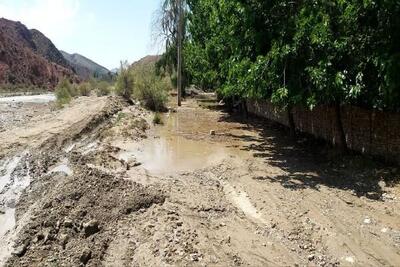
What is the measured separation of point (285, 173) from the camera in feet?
38.4

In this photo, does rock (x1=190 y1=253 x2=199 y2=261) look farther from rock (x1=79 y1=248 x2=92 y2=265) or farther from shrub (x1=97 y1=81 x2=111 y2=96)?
shrub (x1=97 y1=81 x2=111 y2=96)

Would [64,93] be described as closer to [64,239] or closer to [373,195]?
[64,239]

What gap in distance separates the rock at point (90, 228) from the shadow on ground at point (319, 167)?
4.21m

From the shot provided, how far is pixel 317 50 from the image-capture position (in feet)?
37.7

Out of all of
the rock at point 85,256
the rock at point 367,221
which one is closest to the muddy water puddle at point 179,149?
the rock at point 85,256

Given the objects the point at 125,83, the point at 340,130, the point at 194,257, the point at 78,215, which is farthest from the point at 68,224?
the point at 125,83

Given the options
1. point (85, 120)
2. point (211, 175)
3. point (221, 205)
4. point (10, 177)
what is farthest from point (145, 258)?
point (85, 120)

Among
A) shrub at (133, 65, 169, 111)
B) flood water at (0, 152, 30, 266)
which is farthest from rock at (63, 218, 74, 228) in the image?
shrub at (133, 65, 169, 111)

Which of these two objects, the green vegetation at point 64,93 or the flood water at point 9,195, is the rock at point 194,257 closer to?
the flood water at point 9,195

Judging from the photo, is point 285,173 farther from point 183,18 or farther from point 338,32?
point 183,18

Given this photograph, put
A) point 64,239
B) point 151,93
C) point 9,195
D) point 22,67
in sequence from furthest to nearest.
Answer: point 22,67 → point 151,93 → point 9,195 → point 64,239

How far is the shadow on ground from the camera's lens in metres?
10.4

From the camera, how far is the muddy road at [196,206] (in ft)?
23.8

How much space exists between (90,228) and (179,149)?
7.38 metres
